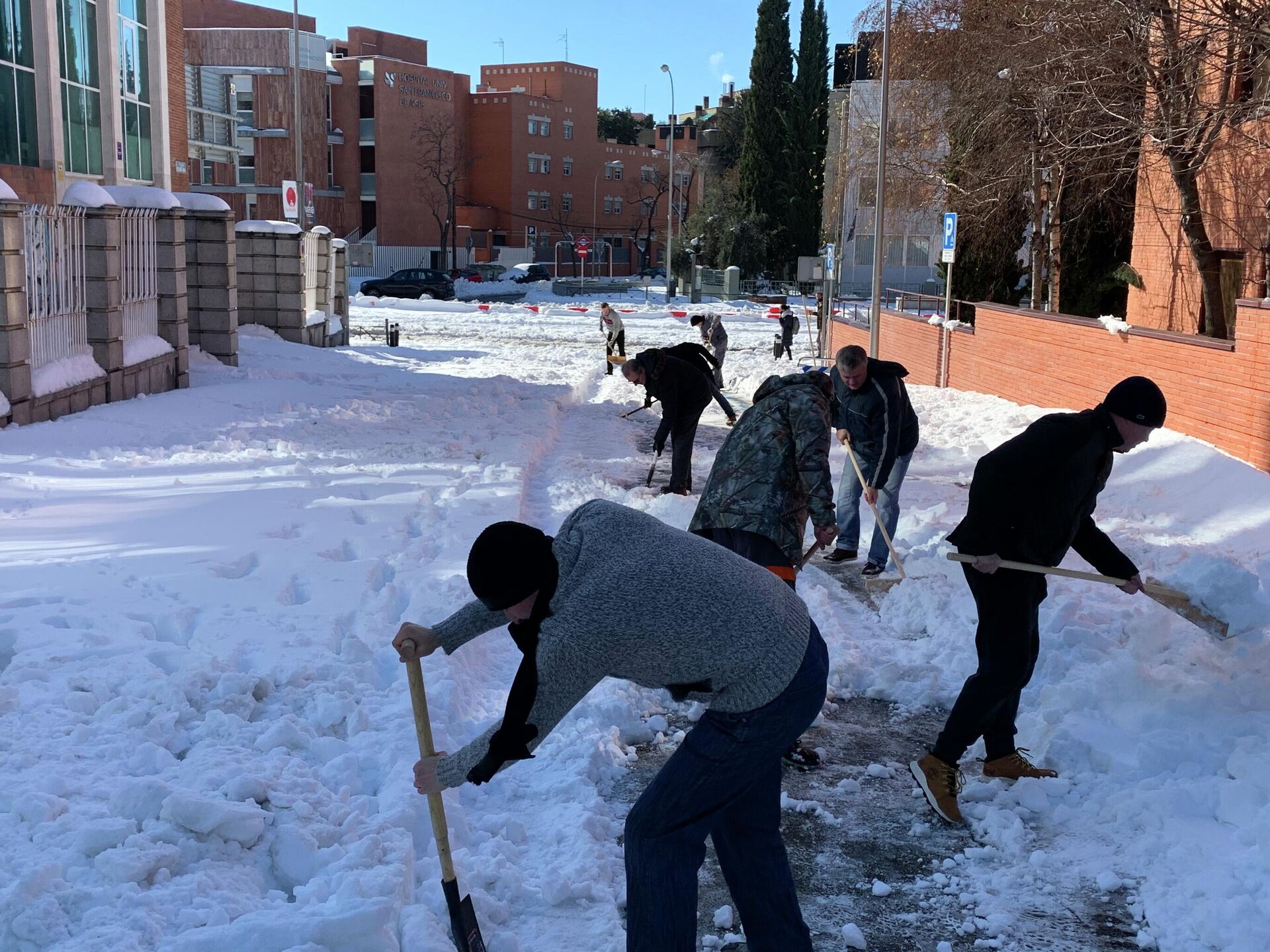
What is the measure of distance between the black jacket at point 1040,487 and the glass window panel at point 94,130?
837 inches

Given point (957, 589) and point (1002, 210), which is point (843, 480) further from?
point (1002, 210)

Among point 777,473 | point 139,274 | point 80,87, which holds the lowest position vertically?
point 777,473

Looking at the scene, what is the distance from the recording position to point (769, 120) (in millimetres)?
60125

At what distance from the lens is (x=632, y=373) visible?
1009 cm

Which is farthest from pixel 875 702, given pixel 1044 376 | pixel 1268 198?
pixel 1268 198

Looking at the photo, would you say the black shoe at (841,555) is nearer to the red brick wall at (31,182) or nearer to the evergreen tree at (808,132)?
the red brick wall at (31,182)

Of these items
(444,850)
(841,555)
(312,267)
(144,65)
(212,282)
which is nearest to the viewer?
(444,850)

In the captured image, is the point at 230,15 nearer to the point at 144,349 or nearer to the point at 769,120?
the point at 769,120

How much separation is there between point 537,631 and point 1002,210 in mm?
24905

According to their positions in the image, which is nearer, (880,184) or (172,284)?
(172,284)

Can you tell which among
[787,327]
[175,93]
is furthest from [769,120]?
[175,93]

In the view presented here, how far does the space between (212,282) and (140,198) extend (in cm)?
313

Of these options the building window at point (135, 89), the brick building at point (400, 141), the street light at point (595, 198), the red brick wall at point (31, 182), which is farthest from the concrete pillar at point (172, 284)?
the street light at point (595, 198)

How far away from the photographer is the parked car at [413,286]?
168ft
